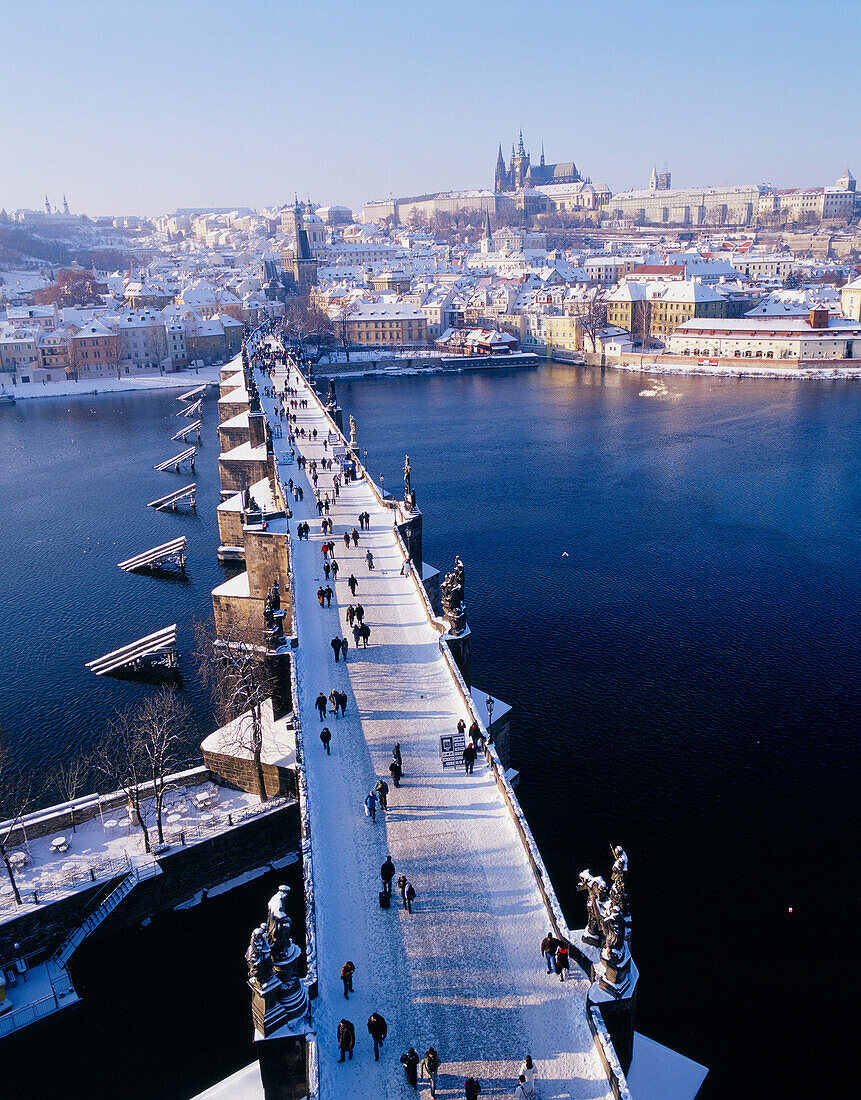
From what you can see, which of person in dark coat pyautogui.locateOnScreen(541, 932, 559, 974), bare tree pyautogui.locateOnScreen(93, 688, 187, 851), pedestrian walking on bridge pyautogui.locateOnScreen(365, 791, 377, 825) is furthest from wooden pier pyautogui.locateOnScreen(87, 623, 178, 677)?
person in dark coat pyautogui.locateOnScreen(541, 932, 559, 974)

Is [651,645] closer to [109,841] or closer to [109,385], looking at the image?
[109,841]

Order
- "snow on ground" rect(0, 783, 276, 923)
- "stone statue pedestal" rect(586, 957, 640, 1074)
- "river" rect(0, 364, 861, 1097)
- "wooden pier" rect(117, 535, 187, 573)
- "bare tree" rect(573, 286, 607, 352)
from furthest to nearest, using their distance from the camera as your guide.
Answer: "bare tree" rect(573, 286, 607, 352)
"wooden pier" rect(117, 535, 187, 573)
"river" rect(0, 364, 861, 1097)
"snow on ground" rect(0, 783, 276, 923)
"stone statue pedestal" rect(586, 957, 640, 1074)

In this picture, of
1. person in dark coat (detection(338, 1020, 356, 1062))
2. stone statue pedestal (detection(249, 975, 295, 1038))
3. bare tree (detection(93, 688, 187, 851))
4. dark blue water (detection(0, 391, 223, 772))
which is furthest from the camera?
dark blue water (detection(0, 391, 223, 772))

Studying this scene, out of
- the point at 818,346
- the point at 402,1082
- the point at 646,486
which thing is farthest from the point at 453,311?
the point at 402,1082

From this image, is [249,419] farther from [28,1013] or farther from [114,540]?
[28,1013]

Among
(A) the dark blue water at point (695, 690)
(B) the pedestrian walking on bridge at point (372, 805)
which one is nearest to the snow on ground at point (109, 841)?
(B) the pedestrian walking on bridge at point (372, 805)

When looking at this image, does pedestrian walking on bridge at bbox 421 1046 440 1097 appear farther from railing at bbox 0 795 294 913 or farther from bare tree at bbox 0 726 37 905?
bare tree at bbox 0 726 37 905
